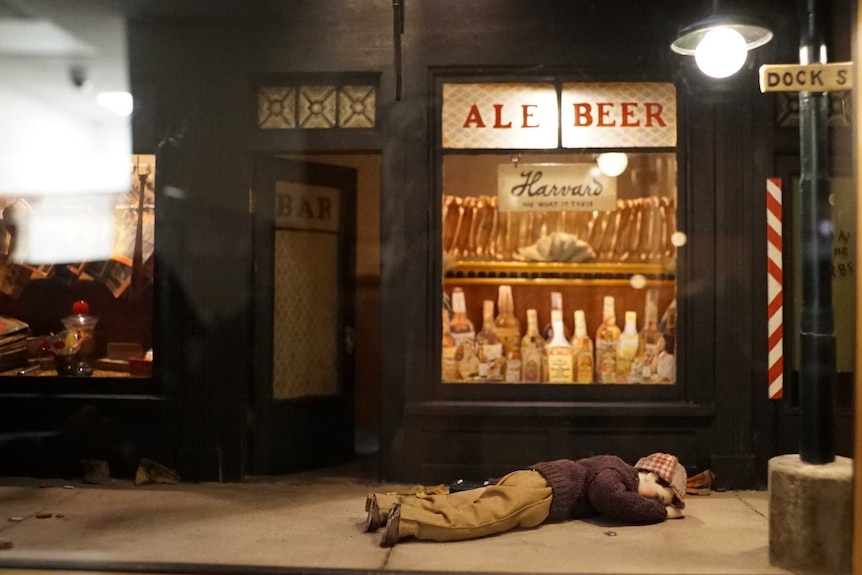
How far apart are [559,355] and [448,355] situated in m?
0.95

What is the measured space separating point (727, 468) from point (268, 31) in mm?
5255

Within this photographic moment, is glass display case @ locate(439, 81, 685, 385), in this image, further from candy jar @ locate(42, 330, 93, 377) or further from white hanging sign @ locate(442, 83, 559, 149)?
candy jar @ locate(42, 330, 93, 377)

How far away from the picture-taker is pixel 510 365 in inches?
283

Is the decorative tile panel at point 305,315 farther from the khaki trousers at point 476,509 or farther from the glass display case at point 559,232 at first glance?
the khaki trousers at point 476,509

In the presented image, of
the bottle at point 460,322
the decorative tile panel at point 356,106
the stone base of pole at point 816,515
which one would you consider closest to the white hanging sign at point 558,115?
the decorative tile panel at point 356,106

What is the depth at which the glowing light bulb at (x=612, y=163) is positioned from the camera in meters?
7.08

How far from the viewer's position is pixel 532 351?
7.21m

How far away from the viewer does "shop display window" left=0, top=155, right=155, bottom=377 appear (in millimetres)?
7281

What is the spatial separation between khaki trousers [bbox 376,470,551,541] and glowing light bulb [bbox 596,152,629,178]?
2741mm

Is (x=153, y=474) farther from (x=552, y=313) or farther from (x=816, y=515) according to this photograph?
(x=816, y=515)

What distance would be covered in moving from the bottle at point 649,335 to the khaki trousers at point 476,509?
1.82 metres

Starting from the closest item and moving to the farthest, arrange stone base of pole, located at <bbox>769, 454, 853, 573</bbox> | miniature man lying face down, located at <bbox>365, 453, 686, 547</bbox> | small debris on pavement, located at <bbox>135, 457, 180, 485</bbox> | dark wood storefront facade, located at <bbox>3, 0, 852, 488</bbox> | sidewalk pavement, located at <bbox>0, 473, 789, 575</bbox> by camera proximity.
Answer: stone base of pole, located at <bbox>769, 454, 853, 573</bbox>
sidewalk pavement, located at <bbox>0, 473, 789, 575</bbox>
miniature man lying face down, located at <bbox>365, 453, 686, 547</bbox>
dark wood storefront facade, located at <bbox>3, 0, 852, 488</bbox>
small debris on pavement, located at <bbox>135, 457, 180, 485</bbox>

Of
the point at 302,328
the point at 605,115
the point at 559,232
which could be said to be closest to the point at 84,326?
the point at 302,328

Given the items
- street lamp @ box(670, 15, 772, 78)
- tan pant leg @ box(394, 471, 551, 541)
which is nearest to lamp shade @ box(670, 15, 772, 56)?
street lamp @ box(670, 15, 772, 78)
